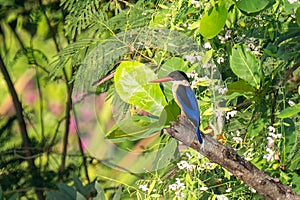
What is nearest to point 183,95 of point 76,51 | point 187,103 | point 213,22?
point 187,103

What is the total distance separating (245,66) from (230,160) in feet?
0.97

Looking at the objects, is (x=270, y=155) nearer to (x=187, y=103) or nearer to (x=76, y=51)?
(x=187, y=103)

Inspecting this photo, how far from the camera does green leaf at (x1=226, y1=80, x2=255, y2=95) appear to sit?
945 mm

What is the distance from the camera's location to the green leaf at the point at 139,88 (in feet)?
2.01

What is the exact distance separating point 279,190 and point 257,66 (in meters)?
0.29

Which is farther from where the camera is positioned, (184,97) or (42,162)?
(42,162)

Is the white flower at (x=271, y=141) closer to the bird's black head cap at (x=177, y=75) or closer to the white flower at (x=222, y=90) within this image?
the white flower at (x=222, y=90)

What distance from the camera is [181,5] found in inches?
41.1

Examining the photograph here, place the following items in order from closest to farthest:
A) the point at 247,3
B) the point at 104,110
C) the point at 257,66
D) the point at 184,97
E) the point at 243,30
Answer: the point at 184,97
the point at 247,3
the point at 104,110
the point at 257,66
the point at 243,30

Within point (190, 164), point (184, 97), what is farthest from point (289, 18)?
point (184, 97)

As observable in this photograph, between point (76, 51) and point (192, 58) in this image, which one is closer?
point (192, 58)

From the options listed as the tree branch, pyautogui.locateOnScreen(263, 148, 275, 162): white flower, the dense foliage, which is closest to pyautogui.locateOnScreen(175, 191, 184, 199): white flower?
the dense foliage

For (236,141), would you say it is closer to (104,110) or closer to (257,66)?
(257,66)

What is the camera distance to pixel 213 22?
777mm
